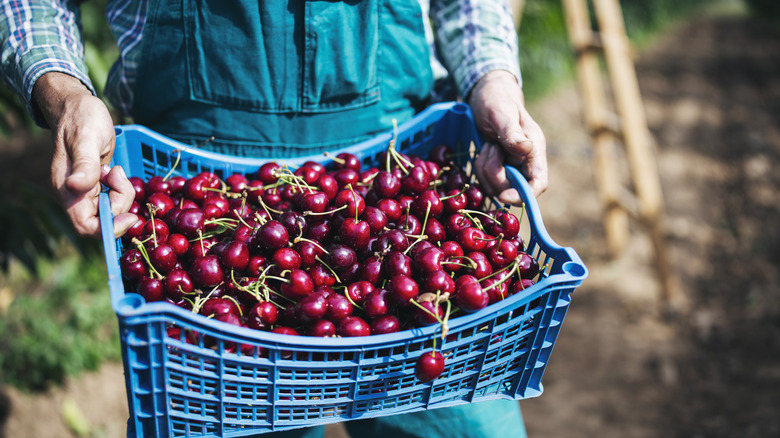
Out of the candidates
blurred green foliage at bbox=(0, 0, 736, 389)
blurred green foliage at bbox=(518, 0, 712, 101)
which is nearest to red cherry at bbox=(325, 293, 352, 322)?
blurred green foliage at bbox=(0, 0, 736, 389)

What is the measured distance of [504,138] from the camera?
65.8 inches

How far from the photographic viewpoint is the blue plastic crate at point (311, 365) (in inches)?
45.2

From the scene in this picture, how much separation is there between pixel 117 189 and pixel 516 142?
101 cm

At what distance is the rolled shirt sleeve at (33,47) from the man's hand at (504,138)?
108 cm

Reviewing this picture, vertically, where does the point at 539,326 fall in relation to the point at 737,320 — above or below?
above

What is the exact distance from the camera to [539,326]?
1.34m

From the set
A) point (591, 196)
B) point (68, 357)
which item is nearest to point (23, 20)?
point (68, 357)

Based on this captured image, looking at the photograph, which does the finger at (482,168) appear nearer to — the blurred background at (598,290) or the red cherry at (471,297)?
the red cherry at (471,297)

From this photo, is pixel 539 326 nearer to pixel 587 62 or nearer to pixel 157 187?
pixel 157 187

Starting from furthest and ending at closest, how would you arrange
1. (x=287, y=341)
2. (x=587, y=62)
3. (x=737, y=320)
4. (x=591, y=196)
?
(x=591, y=196) → (x=587, y=62) → (x=737, y=320) → (x=287, y=341)

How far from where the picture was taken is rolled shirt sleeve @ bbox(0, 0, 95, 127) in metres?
1.59

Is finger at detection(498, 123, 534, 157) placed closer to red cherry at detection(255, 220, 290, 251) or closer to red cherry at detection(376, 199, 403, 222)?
red cherry at detection(376, 199, 403, 222)

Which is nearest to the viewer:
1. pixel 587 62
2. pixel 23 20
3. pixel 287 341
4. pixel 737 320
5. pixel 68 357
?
pixel 287 341

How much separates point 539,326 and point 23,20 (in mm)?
1513
